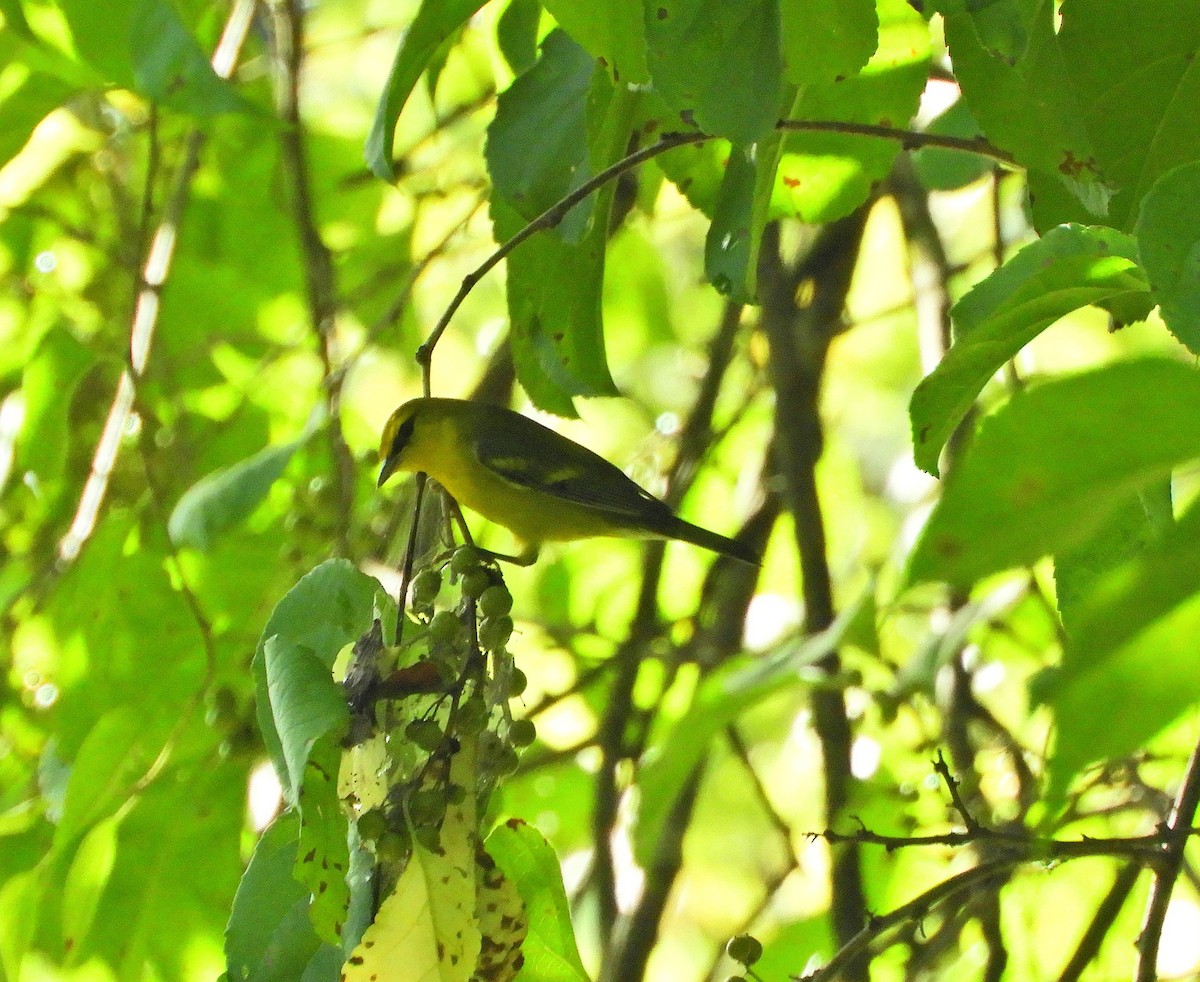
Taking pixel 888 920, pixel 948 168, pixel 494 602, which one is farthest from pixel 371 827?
pixel 948 168

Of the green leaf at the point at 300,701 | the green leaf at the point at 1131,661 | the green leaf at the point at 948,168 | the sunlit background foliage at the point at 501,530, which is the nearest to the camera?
the green leaf at the point at 1131,661

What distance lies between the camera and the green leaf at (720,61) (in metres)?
1.14

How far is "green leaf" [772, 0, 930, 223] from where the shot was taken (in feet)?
5.20

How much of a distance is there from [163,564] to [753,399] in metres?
1.55

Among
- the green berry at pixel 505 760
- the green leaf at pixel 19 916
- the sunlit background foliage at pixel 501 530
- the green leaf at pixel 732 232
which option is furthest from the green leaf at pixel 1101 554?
the green leaf at pixel 19 916

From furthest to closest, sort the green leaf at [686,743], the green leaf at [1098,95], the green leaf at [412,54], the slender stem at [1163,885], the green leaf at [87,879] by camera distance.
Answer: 1. the green leaf at [87,879]
2. the green leaf at [412,54]
3. the slender stem at [1163,885]
4. the green leaf at [1098,95]
5. the green leaf at [686,743]

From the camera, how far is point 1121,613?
64 centimetres

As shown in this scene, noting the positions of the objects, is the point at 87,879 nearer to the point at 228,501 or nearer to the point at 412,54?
the point at 228,501

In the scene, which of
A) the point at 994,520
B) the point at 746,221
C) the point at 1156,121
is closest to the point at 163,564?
the point at 746,221

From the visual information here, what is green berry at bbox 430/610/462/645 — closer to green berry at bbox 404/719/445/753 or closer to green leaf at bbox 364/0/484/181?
green berry at bbox 404/719/445/753

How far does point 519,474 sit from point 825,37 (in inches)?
78.8

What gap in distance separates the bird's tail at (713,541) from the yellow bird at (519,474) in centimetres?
Result: 7

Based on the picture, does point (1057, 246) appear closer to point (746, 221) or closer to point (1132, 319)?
point (1132, 319)

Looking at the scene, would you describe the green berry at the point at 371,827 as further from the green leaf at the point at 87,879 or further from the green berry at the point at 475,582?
the green leaf at the point at 87,879
